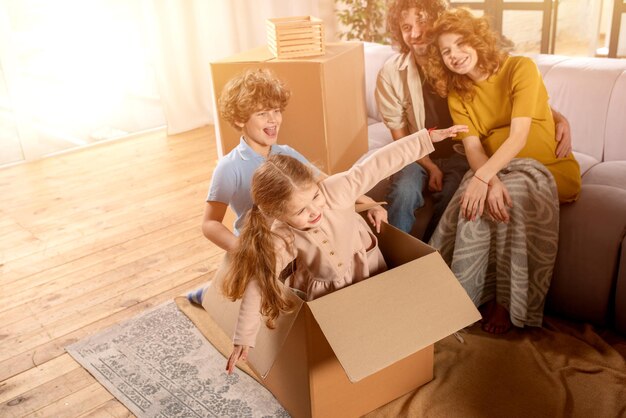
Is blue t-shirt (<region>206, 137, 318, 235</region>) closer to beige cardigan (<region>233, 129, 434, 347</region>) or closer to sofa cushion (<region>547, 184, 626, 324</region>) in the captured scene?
beige cardigan (<region>233, 129, 434, 347</region>)

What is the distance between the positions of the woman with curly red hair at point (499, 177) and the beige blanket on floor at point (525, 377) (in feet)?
0.26

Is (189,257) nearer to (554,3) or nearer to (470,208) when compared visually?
(470,208)

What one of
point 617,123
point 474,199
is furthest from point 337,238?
point 617,123

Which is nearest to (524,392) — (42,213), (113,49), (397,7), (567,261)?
(567,261)

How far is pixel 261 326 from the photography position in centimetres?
147

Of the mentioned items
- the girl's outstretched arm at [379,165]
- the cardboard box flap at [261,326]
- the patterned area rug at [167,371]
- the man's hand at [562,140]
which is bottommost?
the patterned area rug at [167,371]

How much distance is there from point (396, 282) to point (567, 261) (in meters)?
0.71

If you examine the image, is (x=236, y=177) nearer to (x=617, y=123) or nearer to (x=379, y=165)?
(x=379, y=165)

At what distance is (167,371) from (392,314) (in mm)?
828

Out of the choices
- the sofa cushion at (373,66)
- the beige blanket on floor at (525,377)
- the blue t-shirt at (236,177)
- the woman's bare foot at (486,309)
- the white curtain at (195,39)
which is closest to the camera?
the beige blanket on floor at (525,377)

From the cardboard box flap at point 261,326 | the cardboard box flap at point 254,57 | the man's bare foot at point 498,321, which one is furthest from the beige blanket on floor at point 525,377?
the cardboard box flap at point 254,57

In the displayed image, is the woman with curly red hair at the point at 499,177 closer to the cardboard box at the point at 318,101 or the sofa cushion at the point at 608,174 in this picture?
the sofa cushion at the point at 608,174

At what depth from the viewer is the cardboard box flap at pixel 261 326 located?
1381 mm

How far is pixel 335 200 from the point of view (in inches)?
57.1
